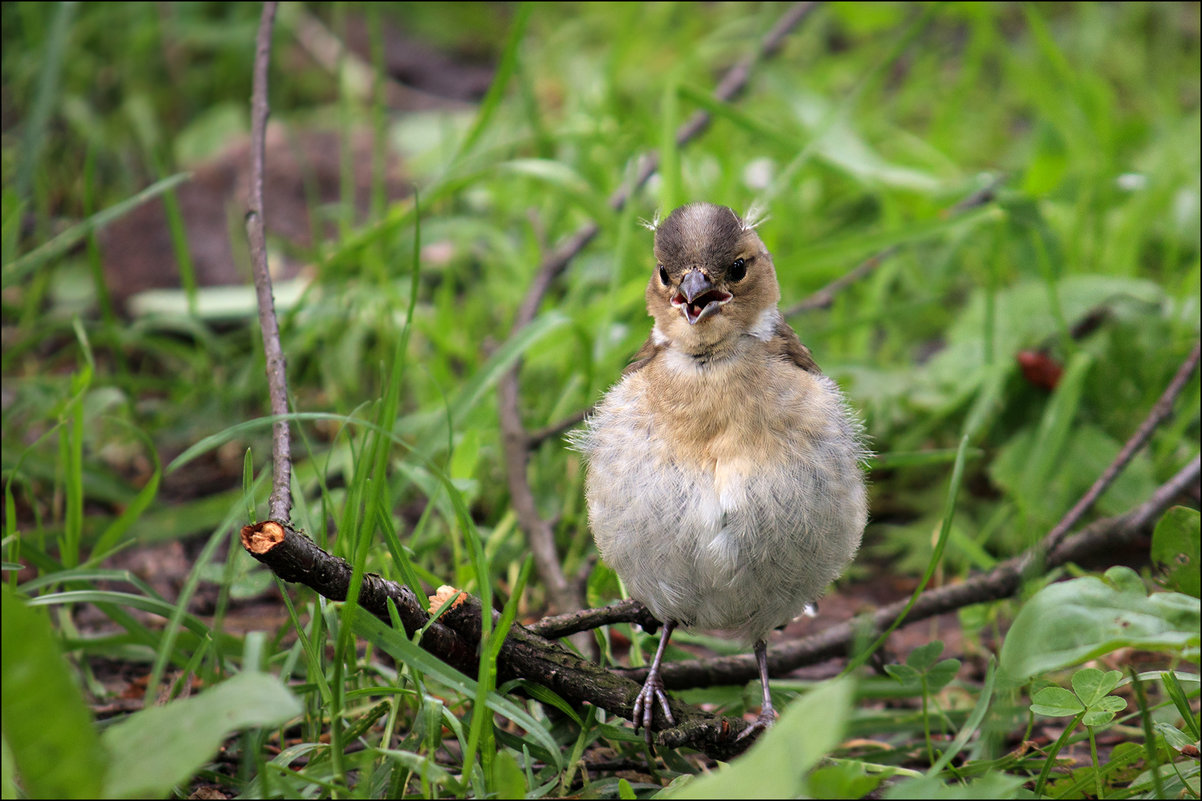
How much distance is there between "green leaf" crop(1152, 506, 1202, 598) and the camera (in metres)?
2.42

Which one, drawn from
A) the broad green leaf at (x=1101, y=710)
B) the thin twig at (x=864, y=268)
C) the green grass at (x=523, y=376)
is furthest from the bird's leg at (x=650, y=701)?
the thin twig at (x=864, y=268)

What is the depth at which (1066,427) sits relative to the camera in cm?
399

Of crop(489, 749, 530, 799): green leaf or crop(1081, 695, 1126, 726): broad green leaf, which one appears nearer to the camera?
crop(489, 749, 530, 799): green leaf

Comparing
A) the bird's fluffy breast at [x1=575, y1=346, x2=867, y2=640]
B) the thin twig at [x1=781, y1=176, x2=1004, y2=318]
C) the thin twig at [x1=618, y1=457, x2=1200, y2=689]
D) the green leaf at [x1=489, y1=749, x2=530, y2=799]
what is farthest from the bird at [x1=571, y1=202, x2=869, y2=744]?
the thin twig at [x1=781, y1=176, x2=1004, y2=318]

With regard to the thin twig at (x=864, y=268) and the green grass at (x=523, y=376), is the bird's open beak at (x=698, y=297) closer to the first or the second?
the green grass at (x=523, y=376)

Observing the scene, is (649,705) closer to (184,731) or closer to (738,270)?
(184,731)

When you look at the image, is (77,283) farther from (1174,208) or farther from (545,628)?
(1174,208)

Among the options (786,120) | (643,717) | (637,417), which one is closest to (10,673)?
(643,717)

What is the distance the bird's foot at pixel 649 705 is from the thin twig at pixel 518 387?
2.05 ft

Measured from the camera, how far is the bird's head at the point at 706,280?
3.17 m

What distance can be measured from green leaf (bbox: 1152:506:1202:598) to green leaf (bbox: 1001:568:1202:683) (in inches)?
14.0

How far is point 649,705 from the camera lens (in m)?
2.65

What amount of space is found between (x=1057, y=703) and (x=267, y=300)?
2.13 meters

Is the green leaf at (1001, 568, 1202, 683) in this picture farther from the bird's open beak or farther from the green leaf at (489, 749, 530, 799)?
the bird's open beak
